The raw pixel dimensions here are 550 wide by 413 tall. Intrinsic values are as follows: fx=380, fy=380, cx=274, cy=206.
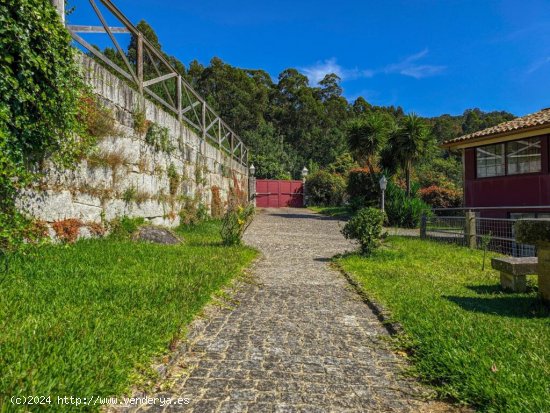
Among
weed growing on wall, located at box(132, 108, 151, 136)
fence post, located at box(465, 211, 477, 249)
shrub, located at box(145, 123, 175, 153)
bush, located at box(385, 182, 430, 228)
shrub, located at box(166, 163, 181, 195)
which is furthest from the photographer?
bush, located at box(385, 182, 430, 228)

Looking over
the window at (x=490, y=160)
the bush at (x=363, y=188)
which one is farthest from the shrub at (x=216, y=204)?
the window at (x=490, y=160)

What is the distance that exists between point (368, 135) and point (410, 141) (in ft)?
6.98

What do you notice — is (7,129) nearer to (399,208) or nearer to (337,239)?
(337,239)

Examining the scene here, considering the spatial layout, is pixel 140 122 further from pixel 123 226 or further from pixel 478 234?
pixel 478 234

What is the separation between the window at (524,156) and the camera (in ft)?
35.9

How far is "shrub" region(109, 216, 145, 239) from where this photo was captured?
20.7ft

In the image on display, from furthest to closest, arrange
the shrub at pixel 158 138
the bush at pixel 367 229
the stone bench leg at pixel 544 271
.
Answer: the shrub at pixel 158 138 < the bush at pixel 367 229 < the stone bench leg at pixel 544 271

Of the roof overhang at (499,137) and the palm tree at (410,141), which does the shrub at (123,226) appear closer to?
the roof overhang at (499,137)

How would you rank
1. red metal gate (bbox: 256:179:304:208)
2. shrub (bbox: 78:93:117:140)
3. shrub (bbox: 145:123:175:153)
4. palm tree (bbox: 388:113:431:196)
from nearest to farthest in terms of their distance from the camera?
shrub (bbox: 78:93:117:140)
shrub (bbox: 145:123:175:153)
palm tree (bbox: 388:113:431:196)
red metal gate (bbox: 256:179:304:208)

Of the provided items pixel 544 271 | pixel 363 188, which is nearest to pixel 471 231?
pixel 544 271

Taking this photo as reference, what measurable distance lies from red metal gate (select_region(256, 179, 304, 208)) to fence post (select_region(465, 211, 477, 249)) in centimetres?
1934

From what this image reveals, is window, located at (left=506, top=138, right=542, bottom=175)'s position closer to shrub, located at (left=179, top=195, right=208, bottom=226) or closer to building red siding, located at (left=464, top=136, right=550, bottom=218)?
building red siding, located at (left=464, top=136, right=550, bottom=218)

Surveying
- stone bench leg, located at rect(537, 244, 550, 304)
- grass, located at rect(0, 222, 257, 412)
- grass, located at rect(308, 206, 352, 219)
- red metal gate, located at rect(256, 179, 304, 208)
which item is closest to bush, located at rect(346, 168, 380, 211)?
grass, located at rect(308, 206, 352, 219)

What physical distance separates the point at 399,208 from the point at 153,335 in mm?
14047
